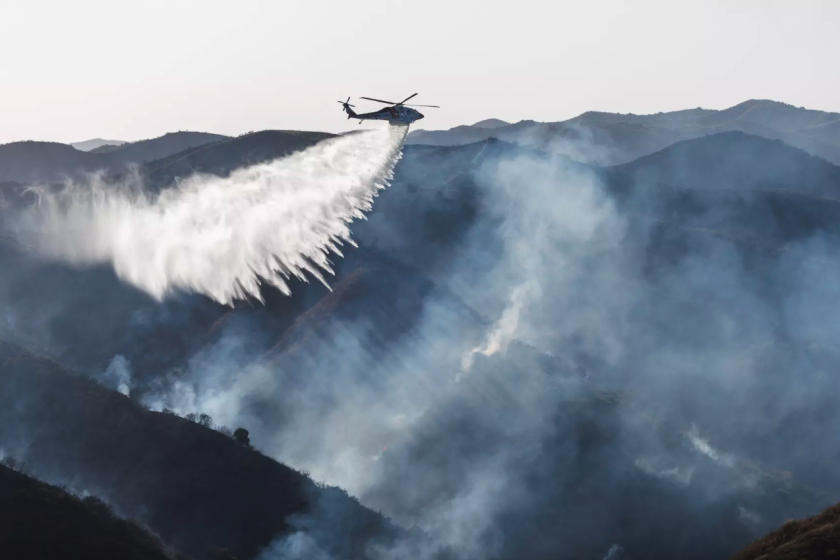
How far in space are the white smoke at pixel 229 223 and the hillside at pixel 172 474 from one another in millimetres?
39064

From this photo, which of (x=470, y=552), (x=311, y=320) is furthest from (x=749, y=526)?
(x=311, y=320)

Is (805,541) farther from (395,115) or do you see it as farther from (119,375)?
(119,375)

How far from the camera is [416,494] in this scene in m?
98.8

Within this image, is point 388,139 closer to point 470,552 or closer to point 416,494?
point 416,494

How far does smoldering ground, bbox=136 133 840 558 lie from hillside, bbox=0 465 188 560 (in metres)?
17.2

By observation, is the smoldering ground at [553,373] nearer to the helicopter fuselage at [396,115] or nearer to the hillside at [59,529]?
the hillside at [59,529]

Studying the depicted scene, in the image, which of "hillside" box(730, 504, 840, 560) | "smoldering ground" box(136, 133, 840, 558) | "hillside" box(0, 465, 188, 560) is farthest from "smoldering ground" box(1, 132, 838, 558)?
"hillside" box(730, 504, 840, 560)

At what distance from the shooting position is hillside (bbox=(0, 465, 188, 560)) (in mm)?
59656

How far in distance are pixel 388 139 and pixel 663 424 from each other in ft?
183

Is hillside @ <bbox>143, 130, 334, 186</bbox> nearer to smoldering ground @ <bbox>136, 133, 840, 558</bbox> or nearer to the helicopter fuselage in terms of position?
smoldering ground @ <bbox>136, 133, 840, 558</bbox>

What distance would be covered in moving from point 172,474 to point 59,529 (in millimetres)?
22475

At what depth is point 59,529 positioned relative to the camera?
62188 mm

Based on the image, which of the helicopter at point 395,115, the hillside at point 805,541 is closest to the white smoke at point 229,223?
the helicopter at point 395,115

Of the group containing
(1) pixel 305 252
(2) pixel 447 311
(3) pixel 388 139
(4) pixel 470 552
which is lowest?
(4) pixel 470 552
